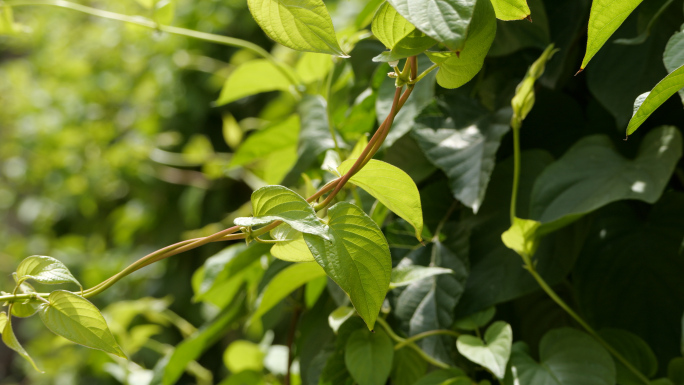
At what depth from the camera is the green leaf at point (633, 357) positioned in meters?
0.43

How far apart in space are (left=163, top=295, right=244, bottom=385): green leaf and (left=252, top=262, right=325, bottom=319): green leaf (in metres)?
0.14

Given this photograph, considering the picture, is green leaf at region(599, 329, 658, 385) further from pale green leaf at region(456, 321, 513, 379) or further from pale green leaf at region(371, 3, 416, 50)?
pale green leaf at region(371, 3, 416, 50)

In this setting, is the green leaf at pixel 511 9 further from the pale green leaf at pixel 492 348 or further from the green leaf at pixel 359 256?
the pale green leaf at pixel 492 348

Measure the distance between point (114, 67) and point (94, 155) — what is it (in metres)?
0.39

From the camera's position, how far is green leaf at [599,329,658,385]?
432mm

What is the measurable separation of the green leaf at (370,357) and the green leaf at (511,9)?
0.90 ft

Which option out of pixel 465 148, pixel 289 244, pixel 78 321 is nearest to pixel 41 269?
pixel 78 321

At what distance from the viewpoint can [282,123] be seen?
667mm

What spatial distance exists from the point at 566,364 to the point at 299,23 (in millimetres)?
323

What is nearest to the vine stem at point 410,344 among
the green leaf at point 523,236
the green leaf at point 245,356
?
the green leaf at point 523,236

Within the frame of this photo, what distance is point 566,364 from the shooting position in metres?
0.42

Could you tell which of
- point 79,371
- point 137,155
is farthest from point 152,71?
point 79,371

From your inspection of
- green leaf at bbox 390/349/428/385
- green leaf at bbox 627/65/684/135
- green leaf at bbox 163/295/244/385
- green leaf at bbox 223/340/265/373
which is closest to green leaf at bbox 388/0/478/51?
green leaf at bbox 627/65/684/135

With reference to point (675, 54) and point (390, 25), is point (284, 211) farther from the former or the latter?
point (675, 54)
